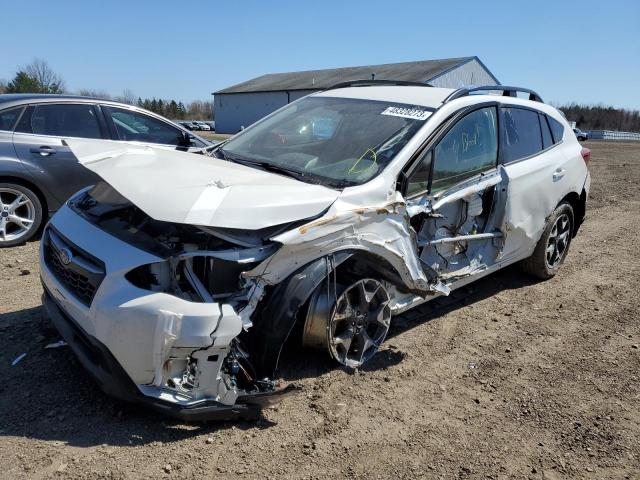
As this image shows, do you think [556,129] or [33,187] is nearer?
[556,129]

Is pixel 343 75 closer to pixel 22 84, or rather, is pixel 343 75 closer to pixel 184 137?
pixel 22 84

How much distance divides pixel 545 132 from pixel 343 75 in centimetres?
4574

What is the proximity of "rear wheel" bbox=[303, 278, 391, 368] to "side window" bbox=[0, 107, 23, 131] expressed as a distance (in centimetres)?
467

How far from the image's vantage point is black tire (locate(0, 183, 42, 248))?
19.2 ft

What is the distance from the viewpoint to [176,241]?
2.84 meters

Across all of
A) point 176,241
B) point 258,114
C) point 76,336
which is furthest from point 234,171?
point 258,114

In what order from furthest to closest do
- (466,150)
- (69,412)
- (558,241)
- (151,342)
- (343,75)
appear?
(343,75) → (558,241) → (466,150) → (69,412) → (151,342)

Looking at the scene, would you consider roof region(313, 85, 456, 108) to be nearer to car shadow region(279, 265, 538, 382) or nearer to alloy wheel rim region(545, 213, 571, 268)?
car shadow region(279, 265, 538, 382)

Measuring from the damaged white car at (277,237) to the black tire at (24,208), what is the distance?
2.76 m

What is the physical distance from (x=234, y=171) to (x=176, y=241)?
0.72 meters

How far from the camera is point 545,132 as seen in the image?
5.31 m

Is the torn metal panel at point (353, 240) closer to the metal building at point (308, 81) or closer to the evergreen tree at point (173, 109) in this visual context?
the metal building at point (308, 81)

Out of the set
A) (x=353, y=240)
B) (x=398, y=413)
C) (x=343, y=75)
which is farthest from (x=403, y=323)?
(x=343, y=75)

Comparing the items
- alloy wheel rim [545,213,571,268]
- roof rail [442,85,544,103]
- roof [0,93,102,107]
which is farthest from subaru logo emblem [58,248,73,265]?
alloy wheel rim [545,213,571,268]
